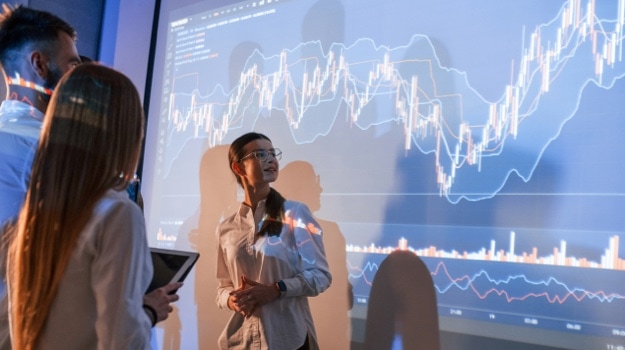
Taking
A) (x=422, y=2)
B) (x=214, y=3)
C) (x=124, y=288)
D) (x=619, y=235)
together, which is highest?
(x=214, y=3)

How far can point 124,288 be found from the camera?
1176 millimetres

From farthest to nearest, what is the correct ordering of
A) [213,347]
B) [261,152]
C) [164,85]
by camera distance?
[164,85] → [213,347] → [261,152]

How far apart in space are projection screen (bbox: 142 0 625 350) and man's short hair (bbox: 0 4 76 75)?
1312 millimetres

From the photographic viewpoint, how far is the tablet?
5.80 ft

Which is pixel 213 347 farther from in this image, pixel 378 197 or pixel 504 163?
pixel 504 163

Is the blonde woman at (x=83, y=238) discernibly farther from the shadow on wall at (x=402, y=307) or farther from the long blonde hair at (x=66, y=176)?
the shadow on wall at (x=402, y=307)

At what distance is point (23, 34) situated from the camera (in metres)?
1.91

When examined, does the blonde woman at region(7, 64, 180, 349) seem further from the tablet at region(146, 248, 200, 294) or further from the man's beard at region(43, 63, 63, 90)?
the man's beard at region(43, 63, 63, 90)

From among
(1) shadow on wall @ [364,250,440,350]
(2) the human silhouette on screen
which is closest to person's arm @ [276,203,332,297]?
(1) shadow on wall @ [364,250,440,350]

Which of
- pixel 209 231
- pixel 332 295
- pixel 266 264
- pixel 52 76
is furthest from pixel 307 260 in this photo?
pixel 52 76

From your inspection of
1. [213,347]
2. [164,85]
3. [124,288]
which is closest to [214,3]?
[164,85]

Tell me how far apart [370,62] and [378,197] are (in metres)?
0.60

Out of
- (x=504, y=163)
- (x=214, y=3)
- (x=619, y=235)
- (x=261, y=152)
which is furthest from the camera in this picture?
(x=214, y=3)

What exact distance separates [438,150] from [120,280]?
62.2 inches
